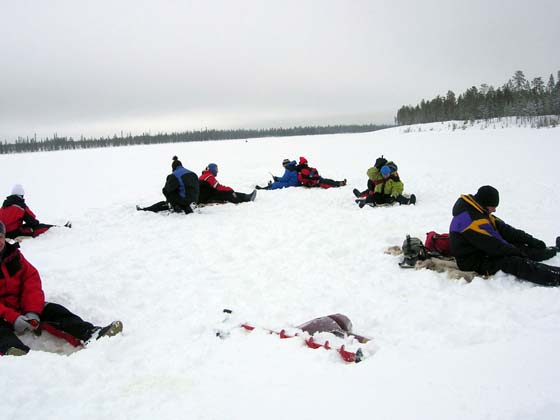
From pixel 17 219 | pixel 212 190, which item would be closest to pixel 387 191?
pixel 212 190

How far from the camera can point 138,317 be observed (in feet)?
15.6

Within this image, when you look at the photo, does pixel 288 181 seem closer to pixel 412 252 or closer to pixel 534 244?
pixel 412 252

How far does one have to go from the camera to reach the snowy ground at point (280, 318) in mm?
2699

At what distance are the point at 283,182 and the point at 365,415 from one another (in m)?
11.7

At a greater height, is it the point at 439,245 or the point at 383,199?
the point at 383,199

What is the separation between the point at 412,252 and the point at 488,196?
1.35 metres

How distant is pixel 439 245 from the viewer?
241 inches

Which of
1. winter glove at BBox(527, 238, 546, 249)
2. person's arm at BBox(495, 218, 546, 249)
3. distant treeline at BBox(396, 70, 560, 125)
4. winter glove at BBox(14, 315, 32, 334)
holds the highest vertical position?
distant treeline at BBox(396, 70, 560, 125)

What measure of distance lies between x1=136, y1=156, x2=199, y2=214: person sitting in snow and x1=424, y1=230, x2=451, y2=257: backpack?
20.2 feet

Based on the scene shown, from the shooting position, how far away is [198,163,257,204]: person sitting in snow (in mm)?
11109

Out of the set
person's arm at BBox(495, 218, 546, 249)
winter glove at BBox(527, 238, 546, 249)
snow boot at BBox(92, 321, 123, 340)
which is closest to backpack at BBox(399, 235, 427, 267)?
person's arm at BBox(495, 218, 546, 249)

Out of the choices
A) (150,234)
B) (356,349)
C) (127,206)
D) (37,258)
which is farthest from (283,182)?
(356,349)

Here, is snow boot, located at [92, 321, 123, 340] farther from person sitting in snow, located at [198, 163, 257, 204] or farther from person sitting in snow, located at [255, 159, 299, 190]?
person sitting in snow, located at [255, 159, 299, 190]

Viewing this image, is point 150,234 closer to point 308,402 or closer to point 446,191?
point 308,402
